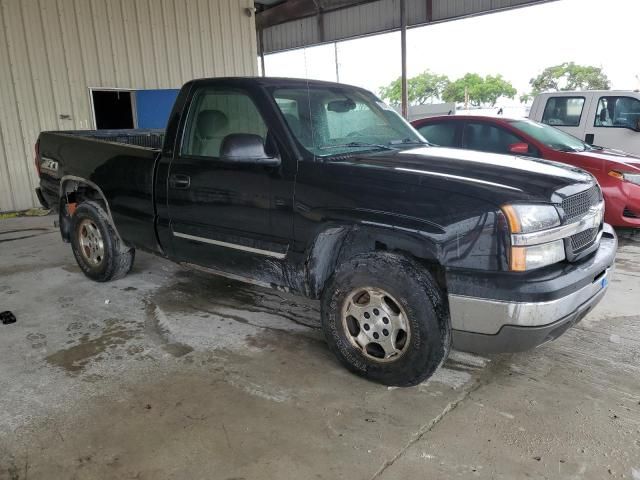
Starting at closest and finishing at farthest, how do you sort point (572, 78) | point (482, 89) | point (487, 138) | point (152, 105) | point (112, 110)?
point (487, 138), point (152, 105), point (112, 110), point (572, 78), point (482, 89)

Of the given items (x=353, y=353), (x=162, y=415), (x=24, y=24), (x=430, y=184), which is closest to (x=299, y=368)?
(x=353, y=353)

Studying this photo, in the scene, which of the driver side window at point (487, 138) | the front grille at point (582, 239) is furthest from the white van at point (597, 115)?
the front grille at point (582, 239)

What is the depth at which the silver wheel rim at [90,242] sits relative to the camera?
4809 mm

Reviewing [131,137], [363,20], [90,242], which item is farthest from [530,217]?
[363,20]

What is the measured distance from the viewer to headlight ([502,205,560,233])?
2.47m

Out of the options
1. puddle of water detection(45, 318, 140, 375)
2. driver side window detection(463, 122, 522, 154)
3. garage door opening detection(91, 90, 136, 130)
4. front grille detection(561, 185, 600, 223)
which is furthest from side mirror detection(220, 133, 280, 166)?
garage door opening detection(91, 90, 136, 130)

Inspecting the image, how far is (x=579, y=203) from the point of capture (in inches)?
112

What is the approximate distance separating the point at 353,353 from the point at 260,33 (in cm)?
1950

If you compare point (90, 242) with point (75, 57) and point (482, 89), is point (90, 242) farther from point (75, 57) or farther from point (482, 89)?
point (482, 89)

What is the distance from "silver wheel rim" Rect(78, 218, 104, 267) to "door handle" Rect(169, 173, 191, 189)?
135 cm

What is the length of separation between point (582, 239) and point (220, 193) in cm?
227

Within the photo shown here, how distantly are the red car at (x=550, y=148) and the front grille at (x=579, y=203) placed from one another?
314 centimetres

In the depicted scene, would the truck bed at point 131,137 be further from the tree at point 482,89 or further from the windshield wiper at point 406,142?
the tree at point 482,89

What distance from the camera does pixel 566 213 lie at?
8.80 ft
